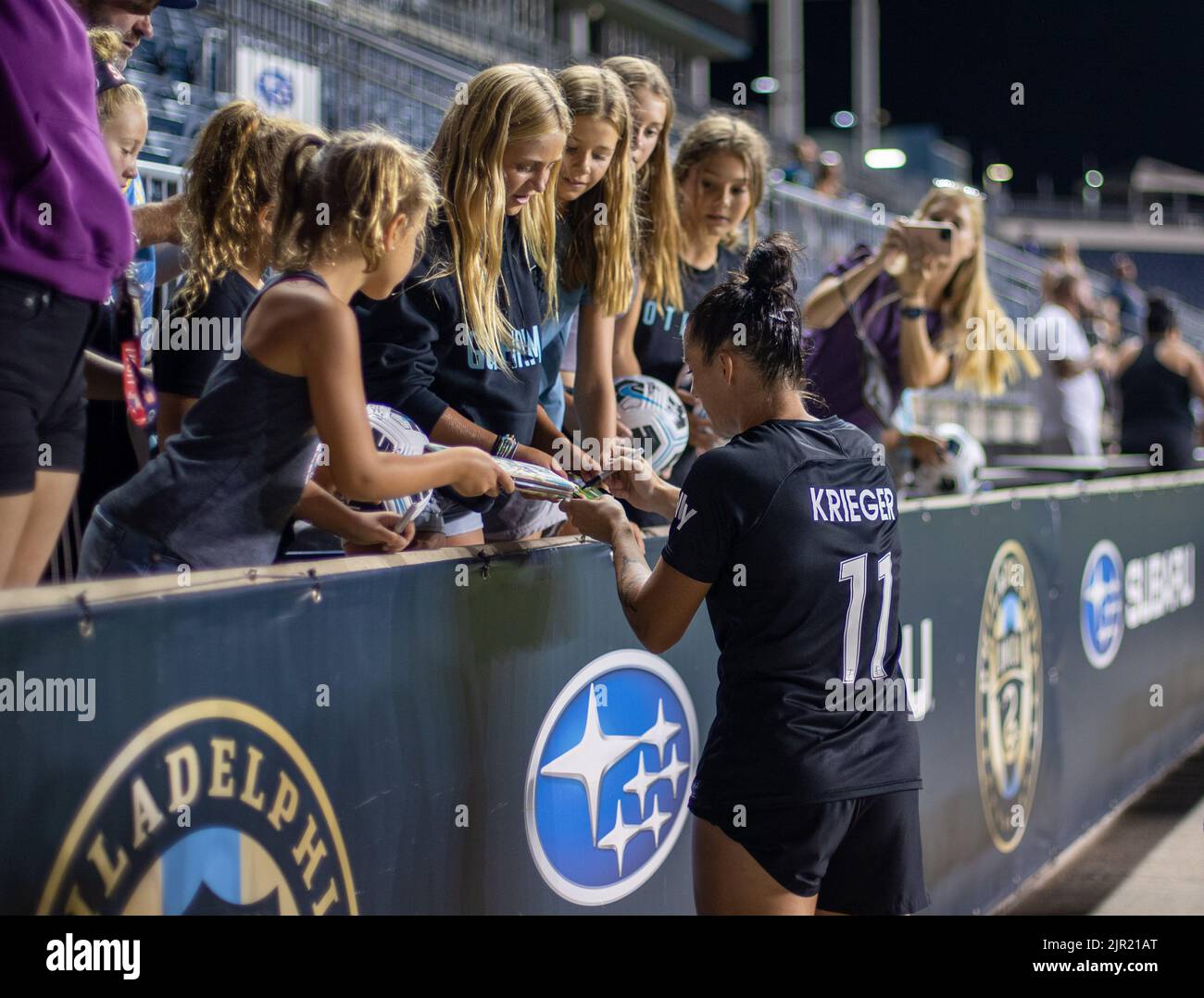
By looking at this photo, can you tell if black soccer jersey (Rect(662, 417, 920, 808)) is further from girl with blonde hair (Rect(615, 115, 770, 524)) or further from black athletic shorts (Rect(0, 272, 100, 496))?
girl with blonde hair (Rect(615, 115, 770, 524))

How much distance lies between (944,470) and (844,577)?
9.38 feet

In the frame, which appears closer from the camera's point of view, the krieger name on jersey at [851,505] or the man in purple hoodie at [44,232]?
the man in purple hoodie at [44,232]

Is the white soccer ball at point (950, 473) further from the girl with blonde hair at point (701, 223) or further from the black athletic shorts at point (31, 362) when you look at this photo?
the black athletic shorts at point (31, 362)

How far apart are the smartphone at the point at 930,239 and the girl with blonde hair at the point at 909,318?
12 millimetres

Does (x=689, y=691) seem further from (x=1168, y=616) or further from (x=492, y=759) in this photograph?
(x=1168, y=616)

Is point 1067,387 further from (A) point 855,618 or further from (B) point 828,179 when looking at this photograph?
(A) point 855,618

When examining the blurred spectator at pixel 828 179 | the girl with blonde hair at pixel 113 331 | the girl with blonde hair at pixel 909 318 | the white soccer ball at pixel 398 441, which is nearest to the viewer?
the white soccer ball at pixel 398 441

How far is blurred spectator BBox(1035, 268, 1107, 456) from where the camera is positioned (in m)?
Result: 9.47

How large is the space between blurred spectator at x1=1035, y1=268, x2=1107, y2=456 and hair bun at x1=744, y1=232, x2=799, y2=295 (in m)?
7.17

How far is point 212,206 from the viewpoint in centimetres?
335

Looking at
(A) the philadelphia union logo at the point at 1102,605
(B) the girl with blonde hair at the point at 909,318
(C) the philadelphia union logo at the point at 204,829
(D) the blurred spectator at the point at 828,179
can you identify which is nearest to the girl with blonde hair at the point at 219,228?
(C) the philadelphia union logo at the point at 204,829

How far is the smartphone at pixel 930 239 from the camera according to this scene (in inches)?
192

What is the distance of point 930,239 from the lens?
4.91 m

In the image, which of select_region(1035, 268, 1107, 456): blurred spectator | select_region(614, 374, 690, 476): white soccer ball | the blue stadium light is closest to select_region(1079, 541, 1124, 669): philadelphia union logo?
select_region(614, 374, 690, 476): white soccer ball
